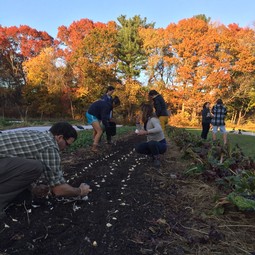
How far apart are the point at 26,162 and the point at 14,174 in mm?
147

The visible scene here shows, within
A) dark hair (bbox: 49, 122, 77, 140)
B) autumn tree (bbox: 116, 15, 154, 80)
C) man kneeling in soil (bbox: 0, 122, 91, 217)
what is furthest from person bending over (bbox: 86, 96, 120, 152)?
autumn tree (bbox: 116, 15, 154, 80)

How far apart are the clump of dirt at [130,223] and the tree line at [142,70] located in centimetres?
2147

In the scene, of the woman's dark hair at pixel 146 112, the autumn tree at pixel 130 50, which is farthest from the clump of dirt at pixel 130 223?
the autumn tree at pixel 130 50

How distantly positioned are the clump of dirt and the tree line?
21467 mm

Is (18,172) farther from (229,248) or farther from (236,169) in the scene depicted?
(236,169)

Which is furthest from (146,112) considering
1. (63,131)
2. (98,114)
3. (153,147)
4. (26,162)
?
(26,162)

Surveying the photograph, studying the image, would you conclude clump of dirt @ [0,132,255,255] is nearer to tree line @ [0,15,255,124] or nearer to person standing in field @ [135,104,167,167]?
person standing in field @ [135,104,167,167]

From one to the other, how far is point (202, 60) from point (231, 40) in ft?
10.5

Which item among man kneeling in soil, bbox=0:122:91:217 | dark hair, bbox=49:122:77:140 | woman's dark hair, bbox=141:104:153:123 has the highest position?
woman's dark hair, bbox=141:104:153:123

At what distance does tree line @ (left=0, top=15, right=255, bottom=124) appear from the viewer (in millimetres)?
24344

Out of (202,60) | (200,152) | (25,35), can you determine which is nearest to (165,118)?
(200,152)

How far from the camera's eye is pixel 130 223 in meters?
2.23

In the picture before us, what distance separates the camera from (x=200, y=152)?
14.8 feet

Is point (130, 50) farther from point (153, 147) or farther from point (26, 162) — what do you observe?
point (26, 162)
